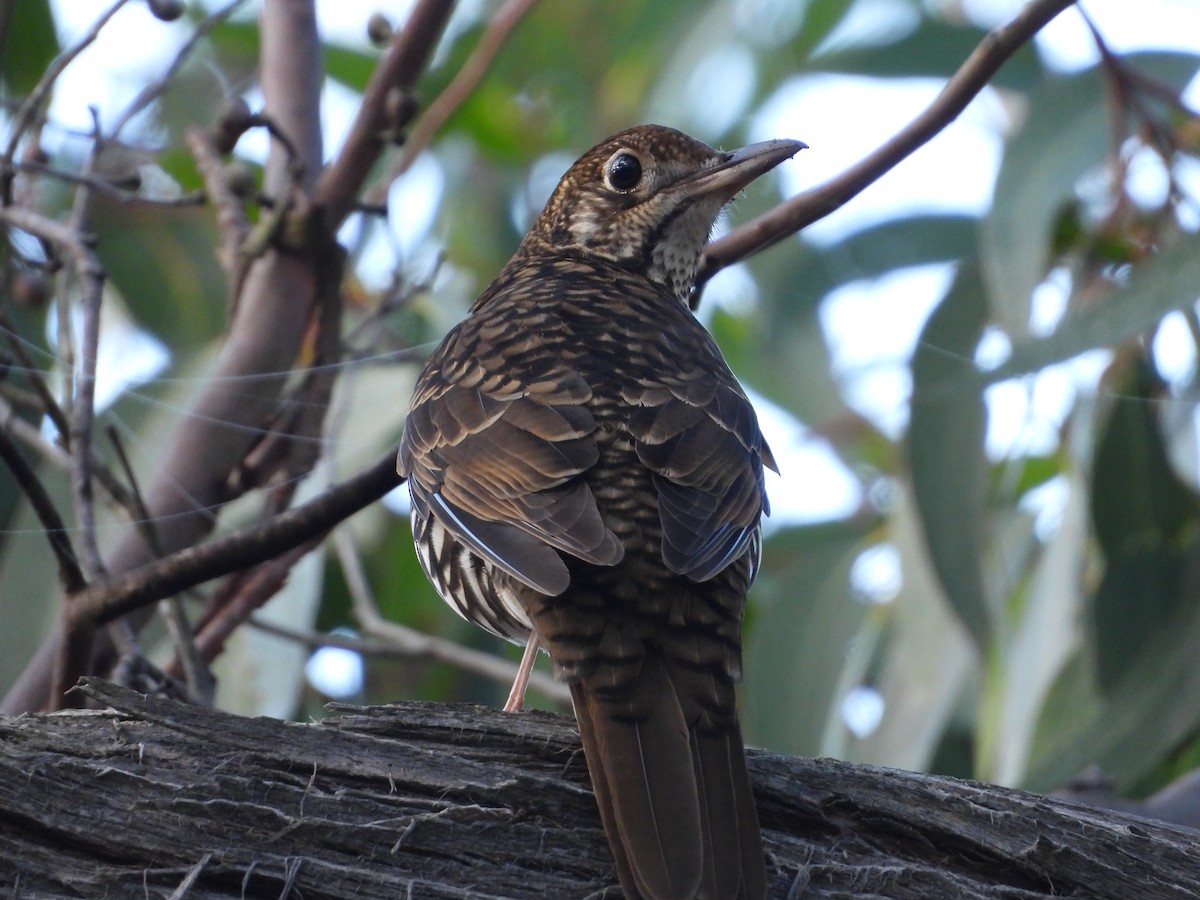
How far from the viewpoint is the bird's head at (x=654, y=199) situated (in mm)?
3840

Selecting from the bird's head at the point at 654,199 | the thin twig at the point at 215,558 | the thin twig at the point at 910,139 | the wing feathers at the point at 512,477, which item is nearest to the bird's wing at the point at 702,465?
the wing feathers at the point at 512,477

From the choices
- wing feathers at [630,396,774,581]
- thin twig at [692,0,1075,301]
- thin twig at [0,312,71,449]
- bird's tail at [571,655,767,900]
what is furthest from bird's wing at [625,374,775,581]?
thin twig at [0,312,71,449]

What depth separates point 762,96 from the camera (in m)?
6.49

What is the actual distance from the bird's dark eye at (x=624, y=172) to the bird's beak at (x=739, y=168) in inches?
6.5

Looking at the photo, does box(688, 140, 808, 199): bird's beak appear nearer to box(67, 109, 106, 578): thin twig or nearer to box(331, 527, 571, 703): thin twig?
box(331, 527, 571, 703): thin twig

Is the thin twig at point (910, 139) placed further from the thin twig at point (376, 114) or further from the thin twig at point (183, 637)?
the thin twig at point (183, 637)

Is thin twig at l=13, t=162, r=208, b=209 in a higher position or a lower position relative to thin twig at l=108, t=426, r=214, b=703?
higher

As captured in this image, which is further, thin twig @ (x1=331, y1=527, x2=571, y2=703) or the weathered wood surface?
thin twig @ (x1=331, y1=527, x2=571, y2=703)

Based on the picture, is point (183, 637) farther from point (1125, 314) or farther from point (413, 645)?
point (1125, 314)

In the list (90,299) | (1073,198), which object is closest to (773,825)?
(90,299)

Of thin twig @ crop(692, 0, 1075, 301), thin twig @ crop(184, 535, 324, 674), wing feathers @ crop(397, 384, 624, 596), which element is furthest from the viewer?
thin twig @ crop(184, 535, 324, 674)

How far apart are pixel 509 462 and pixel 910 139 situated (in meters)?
1.05

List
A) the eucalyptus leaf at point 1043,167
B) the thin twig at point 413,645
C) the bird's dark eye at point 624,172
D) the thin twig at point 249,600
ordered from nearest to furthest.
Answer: the thin twig at point 249,600 < the bird's dark eye at point 624,172 < the thin twig at point 413,645 < the eucalyptus leaf at point 1043,167

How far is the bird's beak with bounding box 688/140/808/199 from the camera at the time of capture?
3627mm
